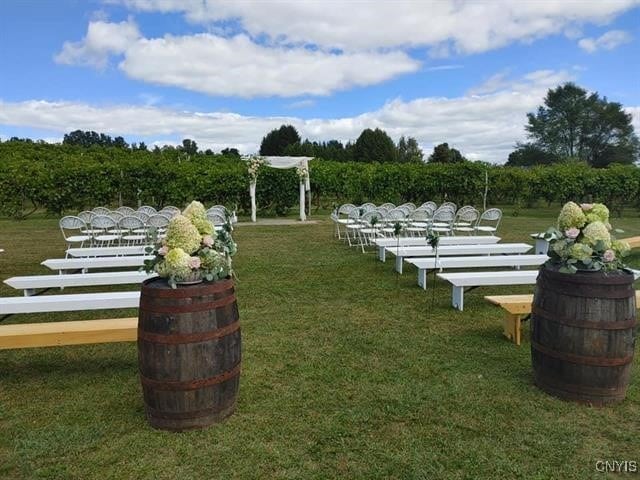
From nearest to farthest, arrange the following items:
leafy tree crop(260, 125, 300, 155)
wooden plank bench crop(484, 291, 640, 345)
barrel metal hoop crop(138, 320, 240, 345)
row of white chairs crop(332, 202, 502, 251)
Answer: barrel metal hoop crop(138, 320, 240, 345) < wooden plank bench crop(484, 291, 640, 345) < row of white chairs crop(332, 202, 502, 251) < leafy tree crop(260, 125, 300, 155)

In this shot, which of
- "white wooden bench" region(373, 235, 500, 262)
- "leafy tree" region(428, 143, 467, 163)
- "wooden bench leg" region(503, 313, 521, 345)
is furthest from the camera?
"leafy tree" region(428, 143, 467, 163)

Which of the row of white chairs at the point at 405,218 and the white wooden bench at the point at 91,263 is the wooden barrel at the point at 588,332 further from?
the row of white chairs at the point at 405,218

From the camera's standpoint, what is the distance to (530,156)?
50.1 metres

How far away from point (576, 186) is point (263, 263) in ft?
52.6

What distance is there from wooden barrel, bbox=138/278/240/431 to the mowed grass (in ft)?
0.50

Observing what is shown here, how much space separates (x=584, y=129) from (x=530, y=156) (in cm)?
556

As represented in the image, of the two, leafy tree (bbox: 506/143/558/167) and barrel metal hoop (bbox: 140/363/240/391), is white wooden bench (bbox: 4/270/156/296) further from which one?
leafy tree (bbox: 506/143/558/167)

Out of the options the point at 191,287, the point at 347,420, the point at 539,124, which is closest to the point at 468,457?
the point at 347,420

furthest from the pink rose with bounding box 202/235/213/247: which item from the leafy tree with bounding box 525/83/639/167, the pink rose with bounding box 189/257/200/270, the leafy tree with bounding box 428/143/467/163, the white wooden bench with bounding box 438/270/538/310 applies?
the leafy tree with bounding box 525/83/639/167

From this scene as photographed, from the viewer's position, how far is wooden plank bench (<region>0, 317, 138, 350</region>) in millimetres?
3340

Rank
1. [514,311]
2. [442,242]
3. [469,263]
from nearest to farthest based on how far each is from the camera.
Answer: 1. [514,311]
2. [469,263]
3. [442,242]

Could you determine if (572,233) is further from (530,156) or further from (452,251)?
(530,156)

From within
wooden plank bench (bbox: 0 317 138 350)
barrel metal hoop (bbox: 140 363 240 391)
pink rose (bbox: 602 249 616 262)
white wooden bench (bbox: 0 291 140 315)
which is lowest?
barrel metal hoop (bbox: 140 363 240 391)

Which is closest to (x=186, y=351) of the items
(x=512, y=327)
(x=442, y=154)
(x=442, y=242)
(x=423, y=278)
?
(x=512, y=327)
